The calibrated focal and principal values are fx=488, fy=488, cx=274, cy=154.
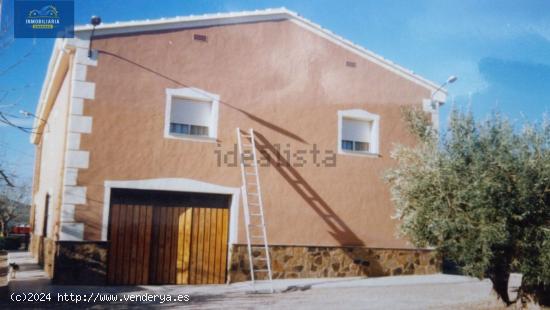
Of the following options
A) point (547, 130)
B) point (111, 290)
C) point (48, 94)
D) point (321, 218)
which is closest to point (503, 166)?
point (547, 130)

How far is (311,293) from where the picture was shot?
33.0ft

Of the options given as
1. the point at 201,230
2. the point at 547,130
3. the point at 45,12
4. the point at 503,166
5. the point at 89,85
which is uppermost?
the point at 45,12

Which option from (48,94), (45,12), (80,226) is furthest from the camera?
(48,94)

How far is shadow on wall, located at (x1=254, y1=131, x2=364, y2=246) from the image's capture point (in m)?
11.9

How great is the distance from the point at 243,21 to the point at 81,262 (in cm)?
672

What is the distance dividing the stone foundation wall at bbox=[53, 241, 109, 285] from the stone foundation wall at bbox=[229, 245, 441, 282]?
2.84m

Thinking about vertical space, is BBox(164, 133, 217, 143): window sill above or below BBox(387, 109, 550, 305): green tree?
above

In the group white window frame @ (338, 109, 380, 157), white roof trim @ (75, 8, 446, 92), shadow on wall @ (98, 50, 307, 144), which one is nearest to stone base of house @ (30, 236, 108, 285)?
shadow on wall @ (98, 50, 307, 144)

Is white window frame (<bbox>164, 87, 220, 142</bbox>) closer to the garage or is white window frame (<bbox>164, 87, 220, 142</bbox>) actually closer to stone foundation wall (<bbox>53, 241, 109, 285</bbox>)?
the garage

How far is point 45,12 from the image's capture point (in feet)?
27.2

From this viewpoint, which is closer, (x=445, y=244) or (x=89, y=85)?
(x=445, y=244)

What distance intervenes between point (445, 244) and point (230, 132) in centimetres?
572

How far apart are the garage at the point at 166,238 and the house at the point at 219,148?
2cm

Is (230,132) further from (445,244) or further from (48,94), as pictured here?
(48,94)
